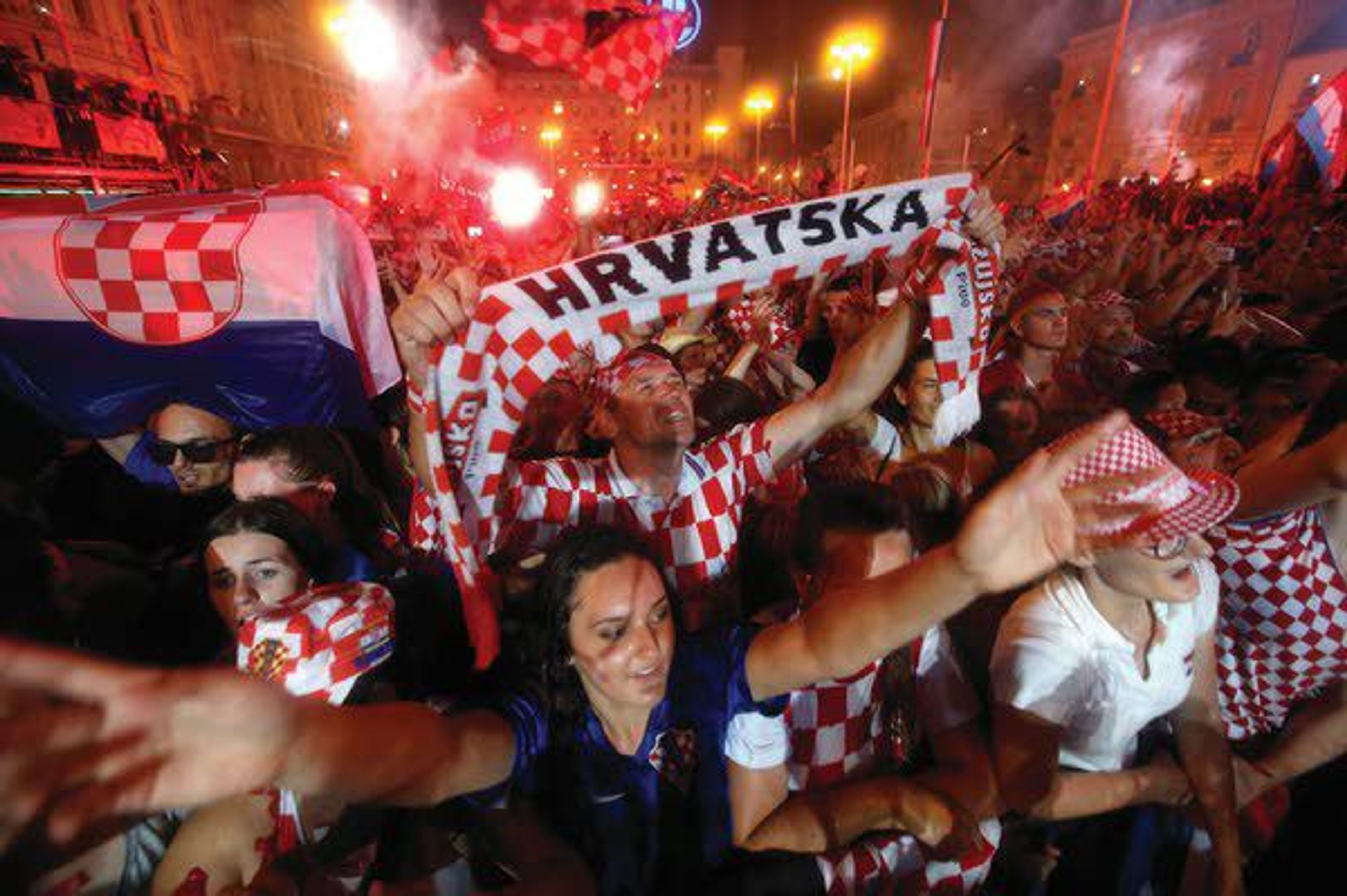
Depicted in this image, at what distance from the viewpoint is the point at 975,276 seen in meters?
2.24

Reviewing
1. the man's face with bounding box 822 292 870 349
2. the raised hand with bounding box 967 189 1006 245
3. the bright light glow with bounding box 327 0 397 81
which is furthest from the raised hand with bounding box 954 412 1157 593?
the bright light glow with bounding box 327 0 397 81

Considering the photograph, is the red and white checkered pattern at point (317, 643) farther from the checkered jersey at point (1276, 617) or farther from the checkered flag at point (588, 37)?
the checkered flag at point (588, 37)

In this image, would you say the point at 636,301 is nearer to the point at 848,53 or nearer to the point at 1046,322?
the point at 1046,322

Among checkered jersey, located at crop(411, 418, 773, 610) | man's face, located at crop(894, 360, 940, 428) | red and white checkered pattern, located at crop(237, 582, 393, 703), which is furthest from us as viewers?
man's face, located at crop(894, 360, 940, 428)

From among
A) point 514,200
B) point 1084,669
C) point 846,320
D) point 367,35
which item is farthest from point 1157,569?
point 367,35

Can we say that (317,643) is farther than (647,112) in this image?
No

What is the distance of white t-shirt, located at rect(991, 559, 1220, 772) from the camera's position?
191 cm

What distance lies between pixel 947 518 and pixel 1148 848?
140 cm

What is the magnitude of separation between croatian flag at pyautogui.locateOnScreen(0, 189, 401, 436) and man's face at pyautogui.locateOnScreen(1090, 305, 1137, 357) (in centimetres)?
518

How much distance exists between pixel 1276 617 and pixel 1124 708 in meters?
1.02

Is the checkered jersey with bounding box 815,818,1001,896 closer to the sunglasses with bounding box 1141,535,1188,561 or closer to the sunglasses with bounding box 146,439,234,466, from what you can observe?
the sunglasses with bounding box 1141,535,1188,561

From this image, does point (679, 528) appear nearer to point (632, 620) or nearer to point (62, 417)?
point (632, 620)

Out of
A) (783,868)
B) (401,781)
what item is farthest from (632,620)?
(783,868)

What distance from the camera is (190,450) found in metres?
2.88
